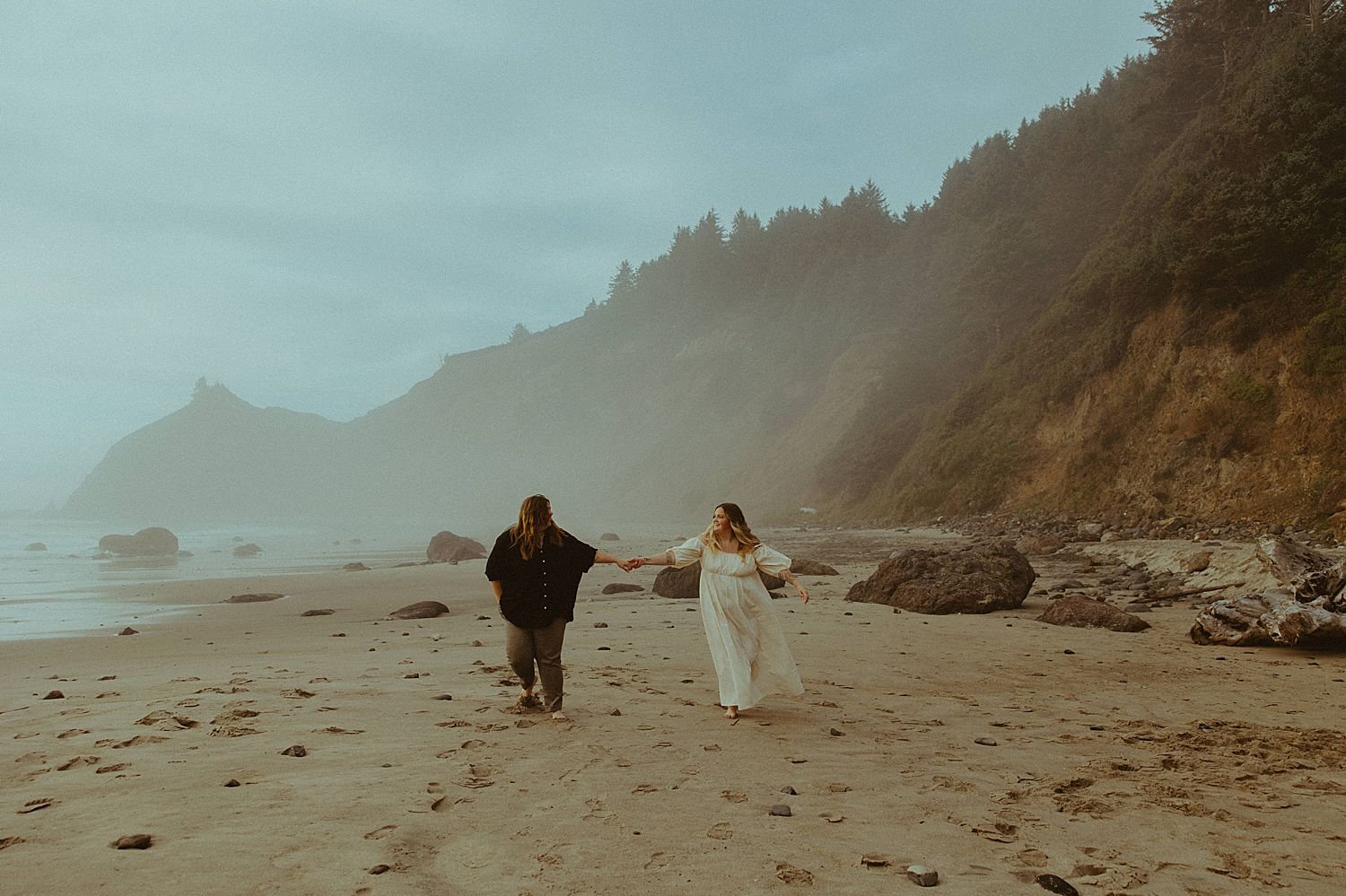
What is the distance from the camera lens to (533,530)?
6.68m

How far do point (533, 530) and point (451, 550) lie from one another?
818 inches

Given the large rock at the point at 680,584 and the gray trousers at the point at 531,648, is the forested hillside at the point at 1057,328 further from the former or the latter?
the gray trousers at the point at 531,648

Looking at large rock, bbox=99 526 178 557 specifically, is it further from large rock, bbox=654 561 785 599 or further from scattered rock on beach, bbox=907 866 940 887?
scattered rock on beach, bbox=907 866 940 887

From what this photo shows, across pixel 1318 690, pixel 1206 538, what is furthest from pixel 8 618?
pixel 1206 538

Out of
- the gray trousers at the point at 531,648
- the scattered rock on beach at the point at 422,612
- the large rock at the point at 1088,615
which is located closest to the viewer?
the gray trousers at the point at 531,648

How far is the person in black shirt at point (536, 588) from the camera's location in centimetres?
641

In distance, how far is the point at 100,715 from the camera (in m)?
5.81

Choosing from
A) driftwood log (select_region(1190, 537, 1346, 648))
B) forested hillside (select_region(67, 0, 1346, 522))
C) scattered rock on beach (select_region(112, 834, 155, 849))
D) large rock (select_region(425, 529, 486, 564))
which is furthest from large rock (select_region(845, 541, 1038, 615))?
large rock (select_region(425, 529, 486, 564))

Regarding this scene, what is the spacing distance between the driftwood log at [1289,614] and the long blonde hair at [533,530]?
7.76 metres

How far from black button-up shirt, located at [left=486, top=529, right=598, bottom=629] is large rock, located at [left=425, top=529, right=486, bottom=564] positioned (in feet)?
64.1

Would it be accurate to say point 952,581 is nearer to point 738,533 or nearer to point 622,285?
point 738,533

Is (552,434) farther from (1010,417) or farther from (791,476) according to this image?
(1010,417)

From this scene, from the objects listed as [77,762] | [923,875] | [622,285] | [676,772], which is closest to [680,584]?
[676,772]

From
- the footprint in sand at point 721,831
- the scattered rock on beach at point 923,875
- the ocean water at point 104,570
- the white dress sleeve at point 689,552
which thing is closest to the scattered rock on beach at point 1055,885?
the scattered rock on beach at point 923,875
